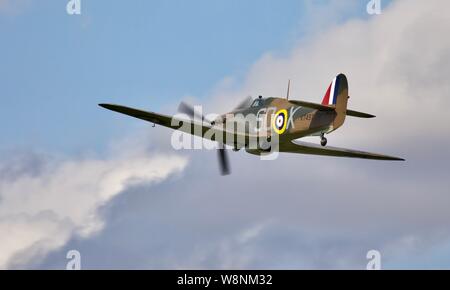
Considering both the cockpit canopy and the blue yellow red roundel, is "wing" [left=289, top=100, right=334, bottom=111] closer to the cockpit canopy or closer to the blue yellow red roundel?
the blue yellow red roundel

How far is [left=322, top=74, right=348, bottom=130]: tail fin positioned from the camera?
166ft

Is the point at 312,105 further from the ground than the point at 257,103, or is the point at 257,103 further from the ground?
the point at 257,103

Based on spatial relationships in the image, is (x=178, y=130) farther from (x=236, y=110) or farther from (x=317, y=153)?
(x=317, y=153)

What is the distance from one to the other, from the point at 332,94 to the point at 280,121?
3.49 m

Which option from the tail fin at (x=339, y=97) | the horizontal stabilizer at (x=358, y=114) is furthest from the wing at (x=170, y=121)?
the horizontal stabilizer at (x=358, y=114)

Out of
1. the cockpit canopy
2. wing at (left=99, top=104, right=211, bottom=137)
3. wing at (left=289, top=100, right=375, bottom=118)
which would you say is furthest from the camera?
the cockpit canopy

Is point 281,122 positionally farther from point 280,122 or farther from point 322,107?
point 322,107

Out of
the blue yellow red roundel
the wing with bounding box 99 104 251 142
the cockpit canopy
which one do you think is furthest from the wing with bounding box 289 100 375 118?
the wing with bounding box 99 104 251 142

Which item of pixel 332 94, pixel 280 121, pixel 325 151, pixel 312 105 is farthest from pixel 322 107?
pixel 325 151

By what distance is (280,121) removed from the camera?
52969 mm

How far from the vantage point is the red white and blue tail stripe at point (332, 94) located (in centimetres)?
5072

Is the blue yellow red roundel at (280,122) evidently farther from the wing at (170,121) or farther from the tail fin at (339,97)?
the wing at (170,121)

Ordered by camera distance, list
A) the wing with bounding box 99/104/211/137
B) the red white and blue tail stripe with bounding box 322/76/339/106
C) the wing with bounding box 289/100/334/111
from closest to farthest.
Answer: the wing with bounding box 289/100/334/111
the red white and blue tail stripe with bounding box 322/76/339/106
the wing with bounding box 99/104/211/137
